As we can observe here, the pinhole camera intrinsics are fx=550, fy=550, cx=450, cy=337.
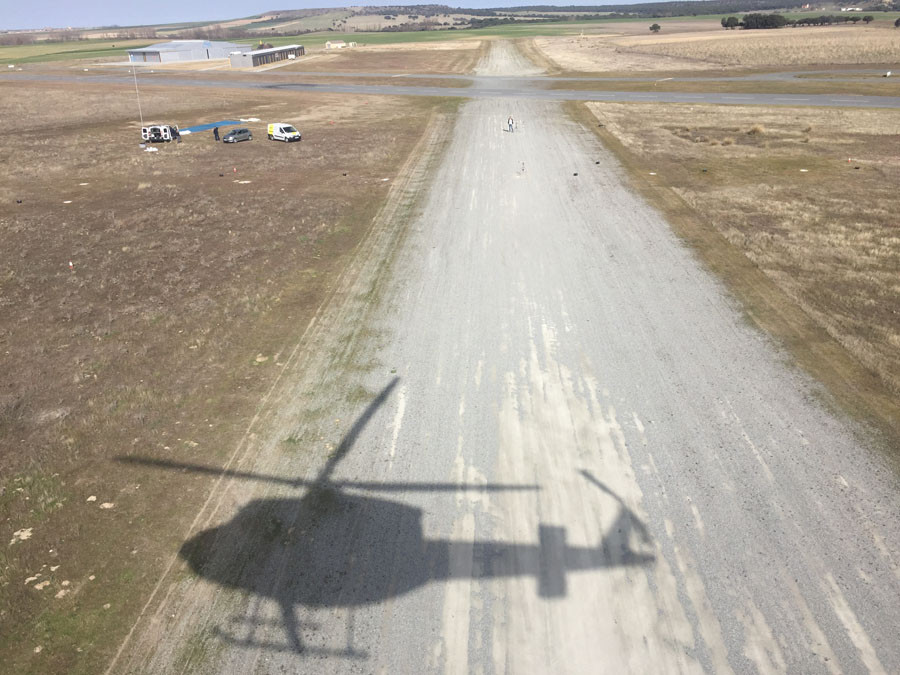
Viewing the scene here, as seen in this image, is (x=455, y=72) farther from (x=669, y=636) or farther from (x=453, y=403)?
(x=669, y=636)

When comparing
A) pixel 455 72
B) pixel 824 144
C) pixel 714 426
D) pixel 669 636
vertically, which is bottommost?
pixel 669 636

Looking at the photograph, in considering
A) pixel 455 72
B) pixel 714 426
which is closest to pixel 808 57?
pixel 455 72

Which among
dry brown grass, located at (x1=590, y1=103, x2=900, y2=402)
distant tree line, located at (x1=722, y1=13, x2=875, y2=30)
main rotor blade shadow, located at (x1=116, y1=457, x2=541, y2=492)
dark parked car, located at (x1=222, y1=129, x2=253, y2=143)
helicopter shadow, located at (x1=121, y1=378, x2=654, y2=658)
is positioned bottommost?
helicopter shadow, located at (x1=121, y1=378, x2=654, y2=658)

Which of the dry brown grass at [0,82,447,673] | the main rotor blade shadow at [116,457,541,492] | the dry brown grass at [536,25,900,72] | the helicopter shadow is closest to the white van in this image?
the dry brown grass at [0,82,447,673]

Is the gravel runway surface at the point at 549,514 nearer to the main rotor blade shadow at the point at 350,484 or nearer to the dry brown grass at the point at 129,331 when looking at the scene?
the main rotor blade shadow at the point at 350,484

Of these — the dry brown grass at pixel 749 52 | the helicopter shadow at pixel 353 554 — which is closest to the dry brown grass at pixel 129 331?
the helicopter shadow at pixel 353 554

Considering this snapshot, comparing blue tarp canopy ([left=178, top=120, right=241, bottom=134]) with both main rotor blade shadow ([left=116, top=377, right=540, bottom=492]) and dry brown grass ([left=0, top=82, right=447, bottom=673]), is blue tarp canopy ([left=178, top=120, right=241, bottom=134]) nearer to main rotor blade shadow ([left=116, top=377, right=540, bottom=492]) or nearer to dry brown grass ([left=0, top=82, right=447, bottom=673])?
dry brown grass ([left=0, top=82, right=447, bottom=673])
